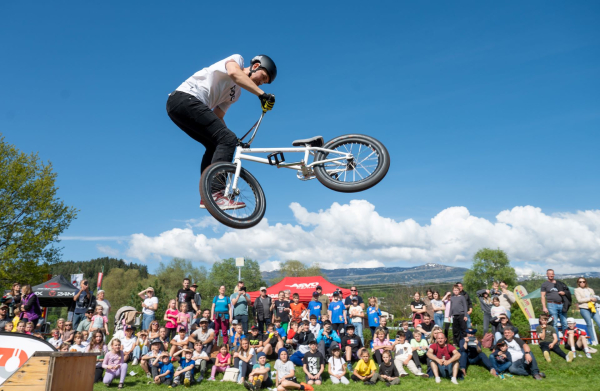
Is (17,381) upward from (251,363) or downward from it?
upward

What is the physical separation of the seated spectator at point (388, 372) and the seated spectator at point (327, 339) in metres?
1.46

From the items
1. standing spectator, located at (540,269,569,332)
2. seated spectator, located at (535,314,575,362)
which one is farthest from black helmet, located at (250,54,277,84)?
seated spectator, located at (535,314,575,362)

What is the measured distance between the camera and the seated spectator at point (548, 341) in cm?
1272

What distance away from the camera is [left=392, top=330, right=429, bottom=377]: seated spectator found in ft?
38.9

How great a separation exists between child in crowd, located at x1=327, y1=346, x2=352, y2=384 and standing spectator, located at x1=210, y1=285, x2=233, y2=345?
3460mm

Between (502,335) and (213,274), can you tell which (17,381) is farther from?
(213,274)

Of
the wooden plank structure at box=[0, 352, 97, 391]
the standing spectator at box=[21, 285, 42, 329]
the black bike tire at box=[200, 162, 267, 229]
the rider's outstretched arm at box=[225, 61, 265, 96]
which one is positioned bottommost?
the wooden plank structure at box=[0, 352, 97, 391]

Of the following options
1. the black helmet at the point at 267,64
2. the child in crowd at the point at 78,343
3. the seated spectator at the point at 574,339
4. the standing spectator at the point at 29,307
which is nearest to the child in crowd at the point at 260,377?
the child in crowd at the point at 78,343

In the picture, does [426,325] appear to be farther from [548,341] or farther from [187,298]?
[187,298]


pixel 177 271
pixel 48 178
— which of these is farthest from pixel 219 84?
pixel 177 271

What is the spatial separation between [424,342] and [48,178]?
74.4ft

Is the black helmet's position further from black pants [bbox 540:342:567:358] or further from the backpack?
black pants [bbox 540:342:567:358]

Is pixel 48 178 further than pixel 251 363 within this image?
Yes

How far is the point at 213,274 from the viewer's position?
278 feet
